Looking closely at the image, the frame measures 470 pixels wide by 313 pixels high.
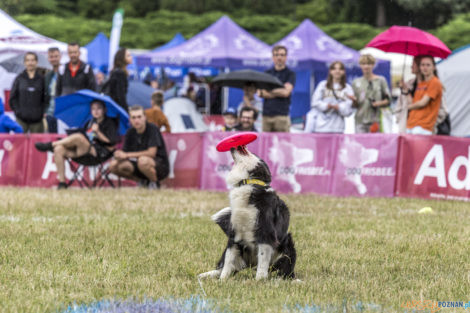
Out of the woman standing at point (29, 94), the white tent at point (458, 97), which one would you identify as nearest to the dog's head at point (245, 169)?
the woman standing at point (29, 94)

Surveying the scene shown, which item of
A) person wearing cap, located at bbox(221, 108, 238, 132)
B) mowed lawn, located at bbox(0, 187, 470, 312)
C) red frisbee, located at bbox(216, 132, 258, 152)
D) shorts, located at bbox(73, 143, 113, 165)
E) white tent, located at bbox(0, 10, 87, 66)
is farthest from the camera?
white tent, located at bbox(0, 10, 87, 66)

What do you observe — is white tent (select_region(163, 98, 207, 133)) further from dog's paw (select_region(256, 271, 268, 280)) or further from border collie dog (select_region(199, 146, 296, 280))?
dog's paw (select_region(256, 271, 268, 280))

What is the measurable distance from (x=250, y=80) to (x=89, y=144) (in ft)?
9.55

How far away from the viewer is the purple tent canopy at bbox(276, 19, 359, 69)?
23516mm

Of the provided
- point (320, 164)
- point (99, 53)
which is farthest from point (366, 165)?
point (99, 53)

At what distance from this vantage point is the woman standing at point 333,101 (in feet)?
40.0

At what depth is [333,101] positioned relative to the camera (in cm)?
1222

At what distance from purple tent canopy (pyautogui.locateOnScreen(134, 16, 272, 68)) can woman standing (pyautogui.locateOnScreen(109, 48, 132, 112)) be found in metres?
9.86

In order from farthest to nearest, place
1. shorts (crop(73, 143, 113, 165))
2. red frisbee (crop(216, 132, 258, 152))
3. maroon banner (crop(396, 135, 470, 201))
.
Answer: shorts (crop(73, 143, 113, 165)) < maroon banner (crop(396, 135, 470, 201)) < red frisbee (crop(216, 132, 258, 152))

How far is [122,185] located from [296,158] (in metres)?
3.14

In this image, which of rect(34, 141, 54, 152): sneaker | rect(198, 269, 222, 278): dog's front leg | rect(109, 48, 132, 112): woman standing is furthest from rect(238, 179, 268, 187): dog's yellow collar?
rect(109, 48, 132, 112): woman standing

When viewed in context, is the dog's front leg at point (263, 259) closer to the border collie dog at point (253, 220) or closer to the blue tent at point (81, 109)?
the border collie dog at point (253, 220)

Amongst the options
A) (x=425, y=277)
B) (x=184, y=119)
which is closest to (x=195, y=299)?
(x=425, y=277)

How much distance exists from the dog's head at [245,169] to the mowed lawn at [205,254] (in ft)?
2.38
